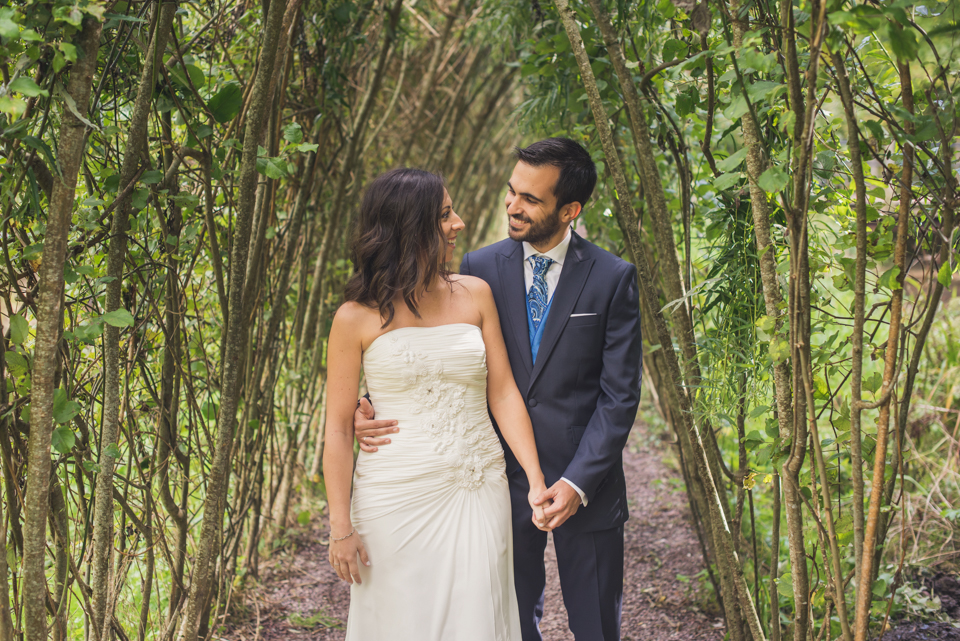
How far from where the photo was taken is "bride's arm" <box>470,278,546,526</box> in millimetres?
1844

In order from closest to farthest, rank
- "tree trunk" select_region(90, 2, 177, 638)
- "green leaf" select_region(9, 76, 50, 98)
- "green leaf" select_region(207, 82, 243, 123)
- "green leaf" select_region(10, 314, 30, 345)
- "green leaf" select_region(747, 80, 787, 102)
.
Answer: "green leaf" select_region(9, 76, 50, 98) < "green leaf" select_region(747, 80, 787, 102) < "green leaf" select_region(10, 314, 30, 345) < "tree trunk" select_region(90, 2, 177, 638) < "green leaf" select_region(207, 82, 243, 123)

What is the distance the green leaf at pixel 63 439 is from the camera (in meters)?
1.31

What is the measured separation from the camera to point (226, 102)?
1.63 m

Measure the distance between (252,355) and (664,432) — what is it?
3.76 meters

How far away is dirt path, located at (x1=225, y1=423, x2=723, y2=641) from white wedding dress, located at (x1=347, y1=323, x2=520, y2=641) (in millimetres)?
1138

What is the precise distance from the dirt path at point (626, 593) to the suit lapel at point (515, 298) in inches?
55.3

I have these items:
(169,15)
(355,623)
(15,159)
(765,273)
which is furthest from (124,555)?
(765,273)

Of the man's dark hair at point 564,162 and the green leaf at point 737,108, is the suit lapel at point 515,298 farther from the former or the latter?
the green leaf at point 737,108

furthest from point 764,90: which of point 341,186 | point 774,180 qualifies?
point 341,186

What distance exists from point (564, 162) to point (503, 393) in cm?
69

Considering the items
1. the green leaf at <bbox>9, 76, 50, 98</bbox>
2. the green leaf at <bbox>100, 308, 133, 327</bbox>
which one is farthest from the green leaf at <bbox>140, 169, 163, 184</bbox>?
the green leaf at <bbox>9, 76, 50, 98</bbox>

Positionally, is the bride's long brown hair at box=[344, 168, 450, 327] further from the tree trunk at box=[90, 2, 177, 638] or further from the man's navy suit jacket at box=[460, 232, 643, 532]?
the tree trunk at box=[90, 2, 177, 638]

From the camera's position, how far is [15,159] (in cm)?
122

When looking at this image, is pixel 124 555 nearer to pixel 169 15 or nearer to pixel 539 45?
pixel 169 15
